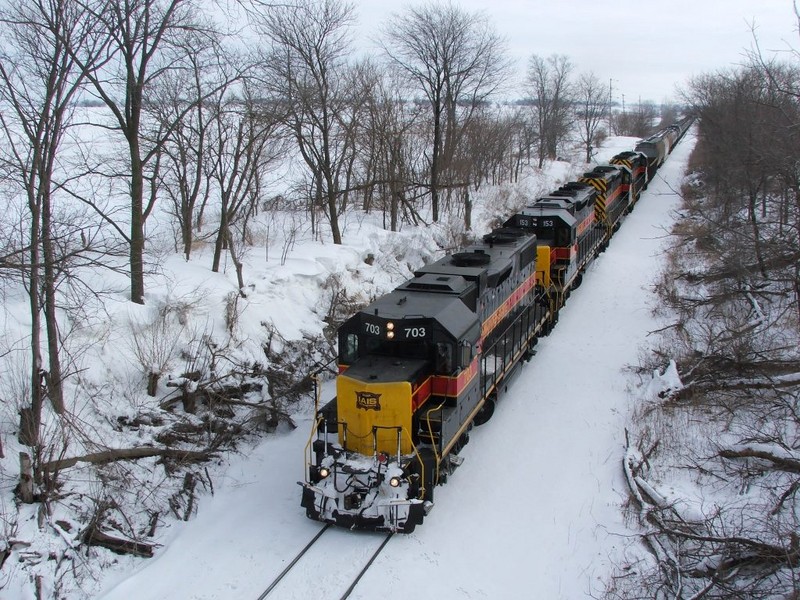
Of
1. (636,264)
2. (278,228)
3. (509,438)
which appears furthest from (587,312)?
(278,228)

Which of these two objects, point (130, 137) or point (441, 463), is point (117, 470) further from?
point (130, 137)

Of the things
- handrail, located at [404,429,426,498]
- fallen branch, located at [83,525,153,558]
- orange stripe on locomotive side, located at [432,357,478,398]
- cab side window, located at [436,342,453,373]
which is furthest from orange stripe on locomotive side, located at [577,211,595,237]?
fallen branch, located at [83,525,153,558]

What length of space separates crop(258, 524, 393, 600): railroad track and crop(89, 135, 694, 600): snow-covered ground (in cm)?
2

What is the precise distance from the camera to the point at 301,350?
1630 cm

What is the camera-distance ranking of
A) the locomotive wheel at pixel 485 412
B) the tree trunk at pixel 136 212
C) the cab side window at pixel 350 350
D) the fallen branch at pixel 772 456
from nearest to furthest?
the fallen branch at pixel 772 456
the cab side window at pixel 350 350
the tree trunk at pixel 136 212
the locomotive wheel at pixel 485 412

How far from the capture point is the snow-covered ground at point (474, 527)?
8.98 metres

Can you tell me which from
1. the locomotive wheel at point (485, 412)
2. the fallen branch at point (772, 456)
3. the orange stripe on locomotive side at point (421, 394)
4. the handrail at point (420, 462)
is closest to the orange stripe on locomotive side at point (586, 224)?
the locomotive wheel at point (485, 412)

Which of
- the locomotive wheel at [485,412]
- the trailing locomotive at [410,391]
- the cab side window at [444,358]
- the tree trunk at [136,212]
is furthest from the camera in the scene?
the locomotive wheel at [485,412]

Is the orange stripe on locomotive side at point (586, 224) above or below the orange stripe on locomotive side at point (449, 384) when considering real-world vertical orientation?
above

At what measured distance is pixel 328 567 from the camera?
9.16 m

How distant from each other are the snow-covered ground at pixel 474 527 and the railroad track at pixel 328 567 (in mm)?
24

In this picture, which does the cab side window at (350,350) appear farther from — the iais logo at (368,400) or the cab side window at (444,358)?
the cab side window at (444,358)

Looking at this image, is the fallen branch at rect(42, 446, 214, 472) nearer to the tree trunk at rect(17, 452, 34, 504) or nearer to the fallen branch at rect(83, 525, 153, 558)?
the tree trunk at rect(17, 452, 34, 504)

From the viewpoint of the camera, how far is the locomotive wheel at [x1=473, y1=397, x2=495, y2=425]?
541 inches
